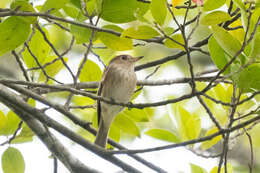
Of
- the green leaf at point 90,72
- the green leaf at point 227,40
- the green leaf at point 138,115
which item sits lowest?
the green leaf at point 227,40

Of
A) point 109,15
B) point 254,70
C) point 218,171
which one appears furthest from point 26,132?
point 254,70

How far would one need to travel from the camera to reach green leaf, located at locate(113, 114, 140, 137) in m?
3.51

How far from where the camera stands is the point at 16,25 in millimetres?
2779

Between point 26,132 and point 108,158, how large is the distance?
786mm

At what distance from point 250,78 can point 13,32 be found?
150cm

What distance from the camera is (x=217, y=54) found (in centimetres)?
250

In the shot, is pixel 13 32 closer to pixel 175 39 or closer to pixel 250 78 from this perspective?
pixel 175 39

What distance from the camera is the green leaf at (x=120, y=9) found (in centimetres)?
272

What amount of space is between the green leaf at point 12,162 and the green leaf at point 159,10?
1.82 meters

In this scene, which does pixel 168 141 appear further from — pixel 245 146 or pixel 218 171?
pixel 245 146

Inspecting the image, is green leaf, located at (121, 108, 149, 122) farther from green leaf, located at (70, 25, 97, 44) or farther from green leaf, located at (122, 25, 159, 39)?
green leaf, located at (122, 25, 159, 39)

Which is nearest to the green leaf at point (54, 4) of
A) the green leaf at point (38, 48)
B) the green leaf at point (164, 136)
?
the green leaf at point (38, 48)

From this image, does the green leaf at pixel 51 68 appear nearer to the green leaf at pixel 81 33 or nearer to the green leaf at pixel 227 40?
the green leaf at pixel 81 33

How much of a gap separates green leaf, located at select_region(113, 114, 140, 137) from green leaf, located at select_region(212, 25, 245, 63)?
1.42 m
